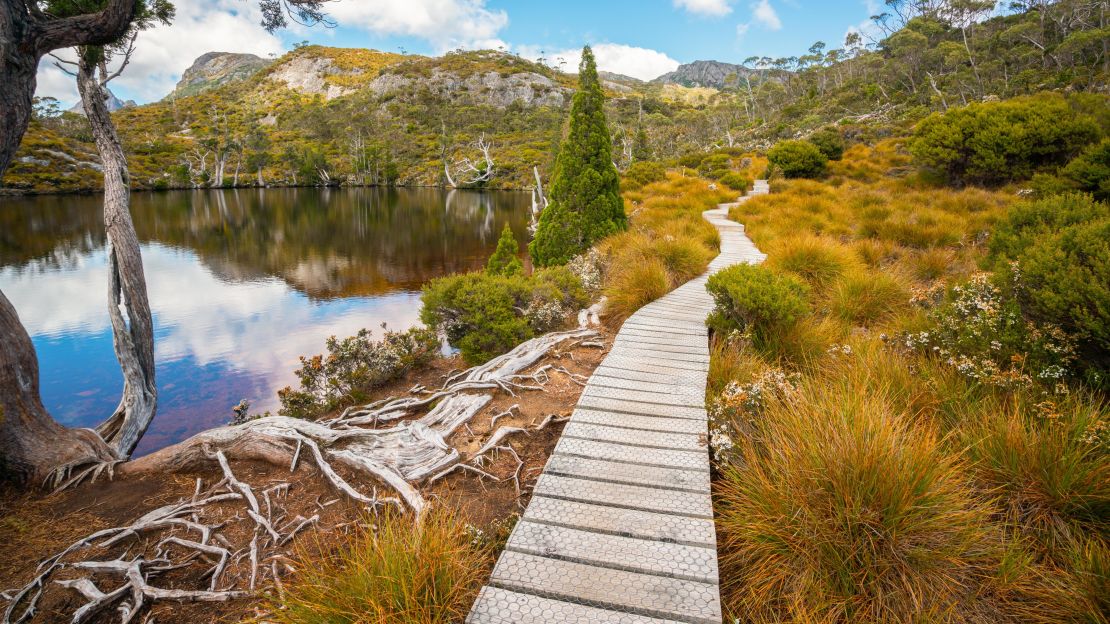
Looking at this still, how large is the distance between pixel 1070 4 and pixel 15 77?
6053 centimetres

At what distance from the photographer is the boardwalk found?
215 cm

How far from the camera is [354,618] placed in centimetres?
196

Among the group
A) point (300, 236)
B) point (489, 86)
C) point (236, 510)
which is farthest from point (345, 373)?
point (489, 86)

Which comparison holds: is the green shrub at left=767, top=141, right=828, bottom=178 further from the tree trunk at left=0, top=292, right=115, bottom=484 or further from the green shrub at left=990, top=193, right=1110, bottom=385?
the tree trunk at left=0, top=292, right=115, bottom=484

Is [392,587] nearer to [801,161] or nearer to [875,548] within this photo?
[875,548]

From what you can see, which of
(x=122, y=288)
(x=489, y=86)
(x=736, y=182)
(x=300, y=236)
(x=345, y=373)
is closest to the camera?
(x=122, y=288)

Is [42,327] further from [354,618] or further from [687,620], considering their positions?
[687,620]

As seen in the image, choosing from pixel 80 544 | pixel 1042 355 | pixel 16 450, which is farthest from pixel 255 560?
pixel 1042 355

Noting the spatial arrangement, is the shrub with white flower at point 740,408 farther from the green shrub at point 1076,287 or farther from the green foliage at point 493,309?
the green foliage at point 493,309

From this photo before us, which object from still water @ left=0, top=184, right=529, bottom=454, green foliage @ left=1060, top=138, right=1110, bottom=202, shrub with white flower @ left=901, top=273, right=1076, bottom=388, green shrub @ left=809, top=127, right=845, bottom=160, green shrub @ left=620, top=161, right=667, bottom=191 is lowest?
still water @ left=0, top=184, right=529, bottom=454

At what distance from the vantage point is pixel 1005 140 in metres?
13.5

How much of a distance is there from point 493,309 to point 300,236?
2133 centimetres

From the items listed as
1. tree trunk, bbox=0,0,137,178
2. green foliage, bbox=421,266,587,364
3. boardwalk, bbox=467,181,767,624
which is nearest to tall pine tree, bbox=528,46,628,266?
green foliage, bbox=421,266,587,364

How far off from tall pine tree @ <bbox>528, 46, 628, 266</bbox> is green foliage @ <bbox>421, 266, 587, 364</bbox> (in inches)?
148
